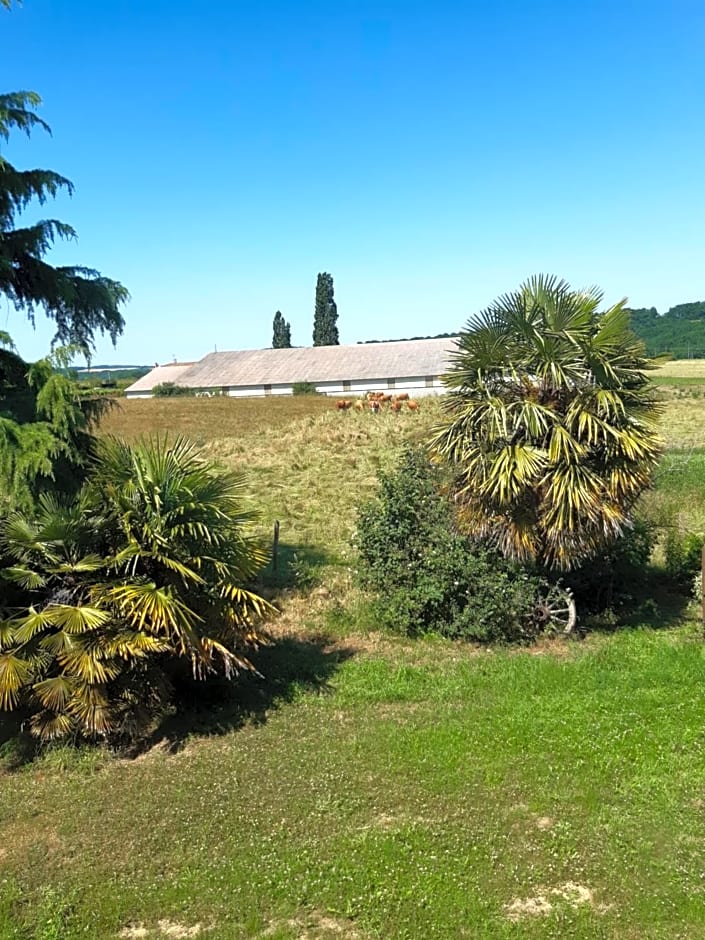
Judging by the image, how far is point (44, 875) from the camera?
478 cm

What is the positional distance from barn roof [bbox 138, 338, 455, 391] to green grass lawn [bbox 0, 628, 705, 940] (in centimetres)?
5735

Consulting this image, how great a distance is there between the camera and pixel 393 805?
17.7ft

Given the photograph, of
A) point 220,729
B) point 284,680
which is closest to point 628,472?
point 284,680

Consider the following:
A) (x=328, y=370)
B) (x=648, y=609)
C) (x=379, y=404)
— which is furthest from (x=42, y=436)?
(x=328, y=370)

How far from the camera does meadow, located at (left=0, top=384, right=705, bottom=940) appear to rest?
426cm

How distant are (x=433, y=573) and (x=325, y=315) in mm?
82858

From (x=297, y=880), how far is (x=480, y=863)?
1.18 meters

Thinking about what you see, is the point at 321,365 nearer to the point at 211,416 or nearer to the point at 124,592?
the point at 211,416

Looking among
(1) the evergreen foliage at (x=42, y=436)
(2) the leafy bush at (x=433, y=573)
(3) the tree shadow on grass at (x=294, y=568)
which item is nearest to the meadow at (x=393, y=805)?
(2) the leafy bush at (x=433, y=573)

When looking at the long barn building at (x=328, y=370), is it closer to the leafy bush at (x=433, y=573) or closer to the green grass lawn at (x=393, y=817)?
the leafy bush at (x=433, y=573)

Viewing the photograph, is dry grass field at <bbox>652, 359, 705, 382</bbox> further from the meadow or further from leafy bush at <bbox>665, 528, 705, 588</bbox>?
the meadow

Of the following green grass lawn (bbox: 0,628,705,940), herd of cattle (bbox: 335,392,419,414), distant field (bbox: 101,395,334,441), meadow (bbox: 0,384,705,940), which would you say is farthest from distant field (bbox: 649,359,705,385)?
green grass lawn (bbox: 0,628,705,940)

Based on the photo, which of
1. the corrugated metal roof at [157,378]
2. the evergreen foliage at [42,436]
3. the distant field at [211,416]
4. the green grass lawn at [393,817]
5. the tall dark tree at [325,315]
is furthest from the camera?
the tall dark tree at [325,315]

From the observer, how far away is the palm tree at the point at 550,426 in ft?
27.1
